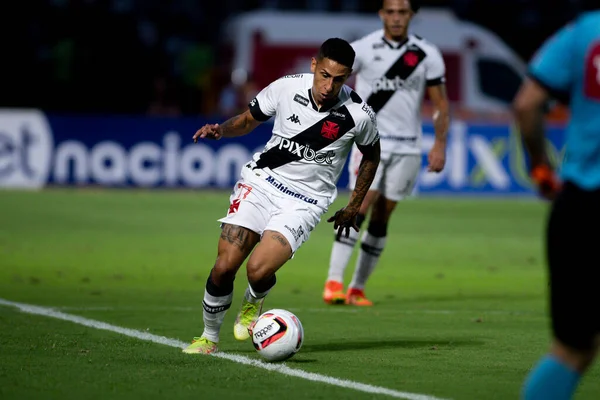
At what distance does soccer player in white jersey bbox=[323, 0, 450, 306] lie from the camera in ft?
37.6

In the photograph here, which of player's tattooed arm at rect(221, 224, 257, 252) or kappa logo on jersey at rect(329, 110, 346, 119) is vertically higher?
kappa logo on jersey at rect(329, 110, 346, 119)

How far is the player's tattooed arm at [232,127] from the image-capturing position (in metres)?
8.15

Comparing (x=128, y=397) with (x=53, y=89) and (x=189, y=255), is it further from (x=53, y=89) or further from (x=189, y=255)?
(x=53, y=89)

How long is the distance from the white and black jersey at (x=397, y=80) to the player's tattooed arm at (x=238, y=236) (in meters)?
3.58

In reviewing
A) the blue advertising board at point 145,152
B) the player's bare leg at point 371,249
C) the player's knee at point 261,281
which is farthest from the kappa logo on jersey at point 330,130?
the blue advertising board at point 145,152

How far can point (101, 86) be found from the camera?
3212cm

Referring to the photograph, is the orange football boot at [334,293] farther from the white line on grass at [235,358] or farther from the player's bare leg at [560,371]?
the player's bare leg at [560,371]

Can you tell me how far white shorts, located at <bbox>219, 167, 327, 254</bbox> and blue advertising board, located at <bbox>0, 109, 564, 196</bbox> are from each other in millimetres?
16445

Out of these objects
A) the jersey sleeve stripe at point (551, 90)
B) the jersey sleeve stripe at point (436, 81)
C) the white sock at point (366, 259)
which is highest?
the jersey sleeve stripe at point (551, 90)

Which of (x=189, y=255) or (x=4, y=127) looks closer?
(x=189, y=255)

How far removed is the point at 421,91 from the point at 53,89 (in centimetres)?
2187

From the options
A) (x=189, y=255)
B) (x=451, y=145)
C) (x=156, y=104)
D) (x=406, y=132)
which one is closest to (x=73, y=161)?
(x=156, y=104)

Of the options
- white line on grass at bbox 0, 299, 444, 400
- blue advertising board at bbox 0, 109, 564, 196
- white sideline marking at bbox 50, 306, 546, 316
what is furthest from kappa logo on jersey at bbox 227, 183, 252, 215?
blue advertising board at bbox 0, 109, 564, 196

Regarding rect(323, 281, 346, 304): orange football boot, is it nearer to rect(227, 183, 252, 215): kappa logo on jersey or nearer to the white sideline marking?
the white sideline marking
